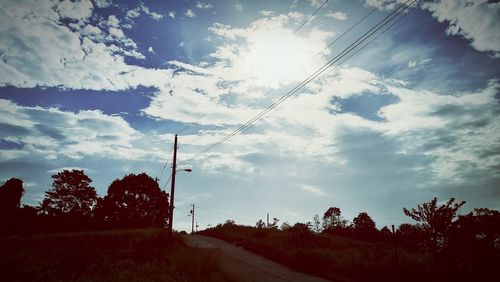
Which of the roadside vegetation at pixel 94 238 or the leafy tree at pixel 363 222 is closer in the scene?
the roadside vegetation at pixel 94 238

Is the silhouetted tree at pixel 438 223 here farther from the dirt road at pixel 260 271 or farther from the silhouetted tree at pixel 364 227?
the silhouetted tree at pixel 364 227

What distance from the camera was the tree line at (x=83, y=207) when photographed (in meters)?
50.1

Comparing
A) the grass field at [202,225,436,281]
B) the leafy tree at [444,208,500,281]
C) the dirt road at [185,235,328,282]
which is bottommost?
the dirt road at [185,235,328,282]

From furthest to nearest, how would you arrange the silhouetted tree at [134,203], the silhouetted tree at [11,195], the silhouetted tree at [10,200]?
the silhouetted tree at [134,203], the silhouetted tree at [11,195], the silhouetted tree at [10,200]

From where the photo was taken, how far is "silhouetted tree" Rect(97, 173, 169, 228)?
235ft

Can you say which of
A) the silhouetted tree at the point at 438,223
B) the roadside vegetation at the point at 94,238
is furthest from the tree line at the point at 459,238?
the roadside vegetation at the point at 94,238

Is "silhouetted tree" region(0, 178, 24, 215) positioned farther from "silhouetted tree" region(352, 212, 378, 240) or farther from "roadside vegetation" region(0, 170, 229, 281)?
"silhouetted tree" region(352, 212, 378, 240)

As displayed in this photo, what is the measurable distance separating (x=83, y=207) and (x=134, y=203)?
40.1ft

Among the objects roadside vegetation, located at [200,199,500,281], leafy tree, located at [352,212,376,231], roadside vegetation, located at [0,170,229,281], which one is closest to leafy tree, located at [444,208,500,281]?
roadside vegetation, located at [200,199,500,281]

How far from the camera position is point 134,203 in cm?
7444

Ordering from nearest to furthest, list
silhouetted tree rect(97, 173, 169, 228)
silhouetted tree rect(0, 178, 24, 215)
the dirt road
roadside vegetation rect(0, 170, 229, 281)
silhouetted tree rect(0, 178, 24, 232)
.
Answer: roadside vegetation rect(0, 170, 229, 281), the dirt road, silhouetted tree rect(0, 178, 24, 232), silhouetted tree rect(0, 178, 24, 215), silhouetted tree rect(97, 173, 169, 228)

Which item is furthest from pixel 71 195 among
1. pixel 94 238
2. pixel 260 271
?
pixel 260 271

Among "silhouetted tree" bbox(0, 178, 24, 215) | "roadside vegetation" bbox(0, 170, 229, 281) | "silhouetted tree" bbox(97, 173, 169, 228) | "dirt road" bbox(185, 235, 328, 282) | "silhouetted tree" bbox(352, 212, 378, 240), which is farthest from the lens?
"silhouetted tree" bbox(97, 173, 169, 228)

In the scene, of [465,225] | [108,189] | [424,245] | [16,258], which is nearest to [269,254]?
[424,245]
